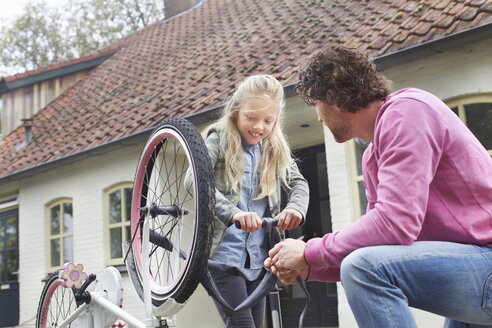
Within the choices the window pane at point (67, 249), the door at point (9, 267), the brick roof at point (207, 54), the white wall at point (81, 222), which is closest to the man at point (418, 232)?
the brick roof at point (207, 54)

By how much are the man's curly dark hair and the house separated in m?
3.48

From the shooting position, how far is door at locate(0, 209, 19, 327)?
11.3m

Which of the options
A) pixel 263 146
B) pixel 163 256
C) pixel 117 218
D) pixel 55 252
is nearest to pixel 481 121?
pixel 263 146

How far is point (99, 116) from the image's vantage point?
10469 mm

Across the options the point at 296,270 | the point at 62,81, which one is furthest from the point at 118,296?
the point at 62,81

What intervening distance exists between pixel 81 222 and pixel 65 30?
14.7m

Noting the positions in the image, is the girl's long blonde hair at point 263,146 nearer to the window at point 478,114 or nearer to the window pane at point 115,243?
the window at point 478,114

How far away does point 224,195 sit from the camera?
2.80m

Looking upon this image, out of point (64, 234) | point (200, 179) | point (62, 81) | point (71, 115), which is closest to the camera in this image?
point (200, 179)

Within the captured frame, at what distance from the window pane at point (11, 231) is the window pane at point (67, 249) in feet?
5.66

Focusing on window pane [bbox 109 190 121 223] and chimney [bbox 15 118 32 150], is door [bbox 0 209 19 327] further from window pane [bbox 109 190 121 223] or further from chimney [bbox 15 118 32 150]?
window pane [bbox 109 190 121 223]

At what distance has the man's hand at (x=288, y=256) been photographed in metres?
2.00

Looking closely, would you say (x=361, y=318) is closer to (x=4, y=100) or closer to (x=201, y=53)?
(x=201, y=53)

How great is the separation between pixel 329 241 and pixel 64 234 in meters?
9.05
